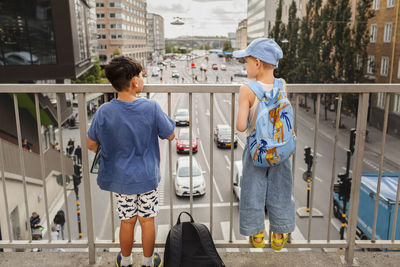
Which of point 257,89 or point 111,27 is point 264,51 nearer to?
point 257,89

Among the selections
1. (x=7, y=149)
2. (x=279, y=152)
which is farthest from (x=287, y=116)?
(x=7, y=149)

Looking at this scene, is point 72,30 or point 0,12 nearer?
point 0,12

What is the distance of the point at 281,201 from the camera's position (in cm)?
248

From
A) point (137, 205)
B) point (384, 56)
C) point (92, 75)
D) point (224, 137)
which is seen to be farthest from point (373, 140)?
point (92, 75)

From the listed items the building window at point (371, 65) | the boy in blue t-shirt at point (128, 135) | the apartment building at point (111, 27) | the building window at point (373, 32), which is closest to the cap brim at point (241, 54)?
the boy in blue t-shirt at point (128, 135)

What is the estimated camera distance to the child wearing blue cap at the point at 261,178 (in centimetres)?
226

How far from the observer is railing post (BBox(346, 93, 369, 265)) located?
2.66 meters

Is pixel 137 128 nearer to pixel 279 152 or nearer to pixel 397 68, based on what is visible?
pixel 279 152

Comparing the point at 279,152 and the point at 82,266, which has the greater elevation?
the point at 279,152

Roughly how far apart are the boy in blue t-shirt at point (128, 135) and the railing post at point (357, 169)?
1.48 meters

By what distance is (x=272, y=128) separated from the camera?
2254 mm

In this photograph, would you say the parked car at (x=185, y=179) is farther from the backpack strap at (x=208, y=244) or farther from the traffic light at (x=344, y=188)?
the backpack strap at (x=208, y=244)

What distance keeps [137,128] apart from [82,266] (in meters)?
1.39

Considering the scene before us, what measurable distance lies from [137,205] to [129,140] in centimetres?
53
